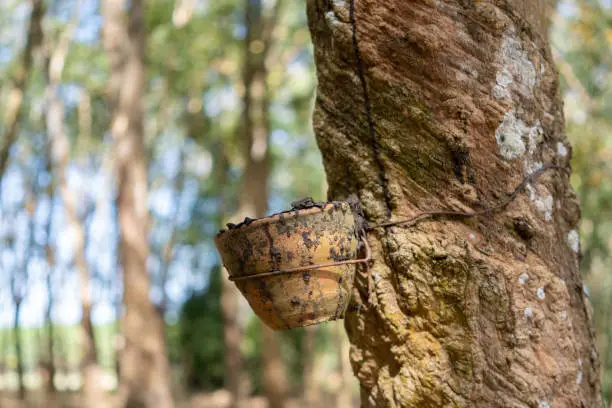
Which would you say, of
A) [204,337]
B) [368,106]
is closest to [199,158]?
[204,337]

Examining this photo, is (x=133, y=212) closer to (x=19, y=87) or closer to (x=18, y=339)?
(x=19, y=87)

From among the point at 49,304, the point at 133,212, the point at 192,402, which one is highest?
the point at 133,212

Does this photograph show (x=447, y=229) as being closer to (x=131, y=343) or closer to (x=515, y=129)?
(x=515, y=129)

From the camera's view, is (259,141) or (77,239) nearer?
(259,141)

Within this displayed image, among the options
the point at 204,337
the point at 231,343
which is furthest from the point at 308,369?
the point at 231,343

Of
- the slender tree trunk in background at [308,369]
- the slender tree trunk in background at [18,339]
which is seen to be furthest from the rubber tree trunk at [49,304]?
the slender tree trunk in background at [308,369]

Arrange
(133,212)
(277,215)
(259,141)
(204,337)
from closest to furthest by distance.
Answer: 1. (277,215)
2. (133,212)
3. (259,141)
4. (204,337)

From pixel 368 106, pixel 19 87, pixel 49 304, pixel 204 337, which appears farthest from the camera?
pixel 204 337

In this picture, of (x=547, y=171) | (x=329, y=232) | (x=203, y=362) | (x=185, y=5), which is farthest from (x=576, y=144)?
(x=203, y=362)

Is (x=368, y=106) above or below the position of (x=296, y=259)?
above
